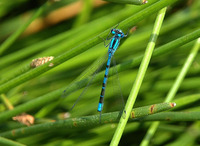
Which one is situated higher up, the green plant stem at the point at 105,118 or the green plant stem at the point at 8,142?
the green plant stem at the point at 8,142

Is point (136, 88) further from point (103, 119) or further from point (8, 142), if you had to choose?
point (8, 142)

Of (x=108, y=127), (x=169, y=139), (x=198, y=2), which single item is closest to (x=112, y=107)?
(x=108, y=127)

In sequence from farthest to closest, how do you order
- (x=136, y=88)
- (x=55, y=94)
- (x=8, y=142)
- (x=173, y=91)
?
(x=173, y=91), (x=55, y=94), (x=8, y=142), (x=136, y=88)

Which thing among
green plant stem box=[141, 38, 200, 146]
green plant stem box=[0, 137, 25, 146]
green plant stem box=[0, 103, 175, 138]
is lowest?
green plant stem box=[0, 103, 175, 138]

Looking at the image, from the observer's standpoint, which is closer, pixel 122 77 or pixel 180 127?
pixel 180 127

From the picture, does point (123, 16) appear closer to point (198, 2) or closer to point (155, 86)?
point (155, 86)

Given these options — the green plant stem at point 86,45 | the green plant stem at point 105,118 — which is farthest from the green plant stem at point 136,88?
the green plant stem at point 86,45

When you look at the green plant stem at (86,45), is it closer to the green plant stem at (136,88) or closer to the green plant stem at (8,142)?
the green plant stem at (136,88)

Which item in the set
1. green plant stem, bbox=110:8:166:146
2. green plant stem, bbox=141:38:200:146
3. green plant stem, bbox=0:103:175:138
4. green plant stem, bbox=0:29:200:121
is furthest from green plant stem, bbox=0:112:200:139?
green plant stem, bbox=141:38:200:146

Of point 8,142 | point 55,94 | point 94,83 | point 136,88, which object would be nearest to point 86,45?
point 136,88

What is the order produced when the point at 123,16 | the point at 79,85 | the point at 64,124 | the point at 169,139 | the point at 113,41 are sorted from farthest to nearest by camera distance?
the point at 169,139 → the point at 113,41 → the point at 123,16 → the point at 79,85 → the point at 64,124

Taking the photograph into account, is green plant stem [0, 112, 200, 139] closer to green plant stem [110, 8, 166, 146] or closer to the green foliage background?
green plant stem [110, 8, 166, 146]
